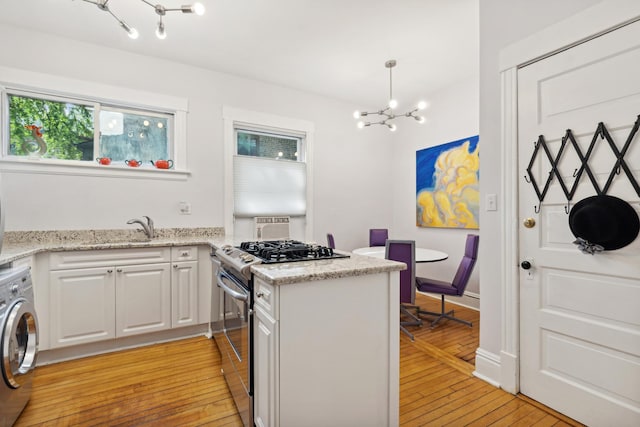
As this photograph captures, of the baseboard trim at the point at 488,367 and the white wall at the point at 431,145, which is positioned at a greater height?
the white wall at the point at 431,145

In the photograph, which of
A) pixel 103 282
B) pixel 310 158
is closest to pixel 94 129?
pixel 103 282

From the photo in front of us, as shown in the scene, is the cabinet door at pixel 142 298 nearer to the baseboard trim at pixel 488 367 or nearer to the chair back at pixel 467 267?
Result: the baseboard trim at pixel 488 367

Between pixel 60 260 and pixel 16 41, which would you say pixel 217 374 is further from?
pixel 16 41

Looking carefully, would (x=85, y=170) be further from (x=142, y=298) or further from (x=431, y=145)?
(x=431, y=145)

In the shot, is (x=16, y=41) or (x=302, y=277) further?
(x=16, y=41)

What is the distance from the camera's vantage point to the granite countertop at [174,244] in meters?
1.29

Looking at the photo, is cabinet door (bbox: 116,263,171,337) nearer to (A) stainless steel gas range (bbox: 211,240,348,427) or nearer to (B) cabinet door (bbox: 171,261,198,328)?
(B) cabinet door (bbox: 171,261,198,328)

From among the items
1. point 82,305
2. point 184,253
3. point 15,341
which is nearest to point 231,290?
point 15,341

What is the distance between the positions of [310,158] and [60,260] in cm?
283

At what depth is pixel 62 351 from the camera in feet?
7.98

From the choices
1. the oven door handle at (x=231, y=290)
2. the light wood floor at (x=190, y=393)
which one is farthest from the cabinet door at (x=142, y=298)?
the oven door handle at (x=231, y=290)

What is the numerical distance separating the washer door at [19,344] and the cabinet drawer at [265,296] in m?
1.29

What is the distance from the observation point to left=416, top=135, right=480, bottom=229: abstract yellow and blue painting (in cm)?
364

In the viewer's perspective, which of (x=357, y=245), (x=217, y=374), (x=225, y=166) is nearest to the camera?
(x=217, y=374)
